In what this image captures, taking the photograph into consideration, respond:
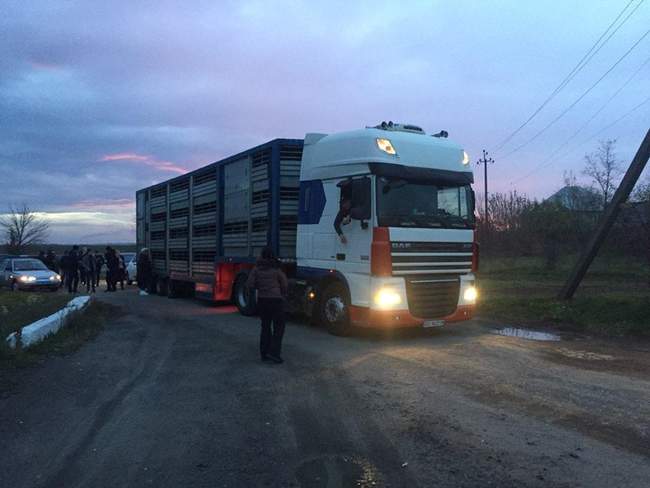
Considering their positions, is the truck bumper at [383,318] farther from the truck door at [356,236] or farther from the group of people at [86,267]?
the group of people at [86,267]

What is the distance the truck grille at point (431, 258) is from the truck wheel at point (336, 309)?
4.11 feet

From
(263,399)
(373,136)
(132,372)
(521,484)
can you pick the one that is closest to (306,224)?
(373,136)

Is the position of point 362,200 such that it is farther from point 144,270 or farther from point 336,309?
point 144,270

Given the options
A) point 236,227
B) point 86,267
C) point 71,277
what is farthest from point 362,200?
point 86,267

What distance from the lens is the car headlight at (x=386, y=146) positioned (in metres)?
10.4

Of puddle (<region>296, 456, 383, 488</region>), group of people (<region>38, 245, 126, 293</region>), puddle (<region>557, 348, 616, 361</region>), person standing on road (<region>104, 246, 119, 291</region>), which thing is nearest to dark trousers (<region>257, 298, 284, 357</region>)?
puddle (<region>296, 456, 383, 488</region>)

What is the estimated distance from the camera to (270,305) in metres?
8.68

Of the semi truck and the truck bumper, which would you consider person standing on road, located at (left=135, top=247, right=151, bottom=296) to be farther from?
the truck bumper

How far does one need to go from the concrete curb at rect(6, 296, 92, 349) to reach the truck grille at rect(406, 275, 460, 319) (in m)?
6.18

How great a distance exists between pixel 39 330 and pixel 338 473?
23.3 ft

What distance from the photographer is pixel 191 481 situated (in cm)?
441

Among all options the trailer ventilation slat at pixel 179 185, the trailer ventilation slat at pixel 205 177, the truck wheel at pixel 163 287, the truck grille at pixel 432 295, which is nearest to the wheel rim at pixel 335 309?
the truck grille at pixel 432 295

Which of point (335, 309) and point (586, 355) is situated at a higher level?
point (335, 309)

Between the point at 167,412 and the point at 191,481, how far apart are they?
1903 millimetres
